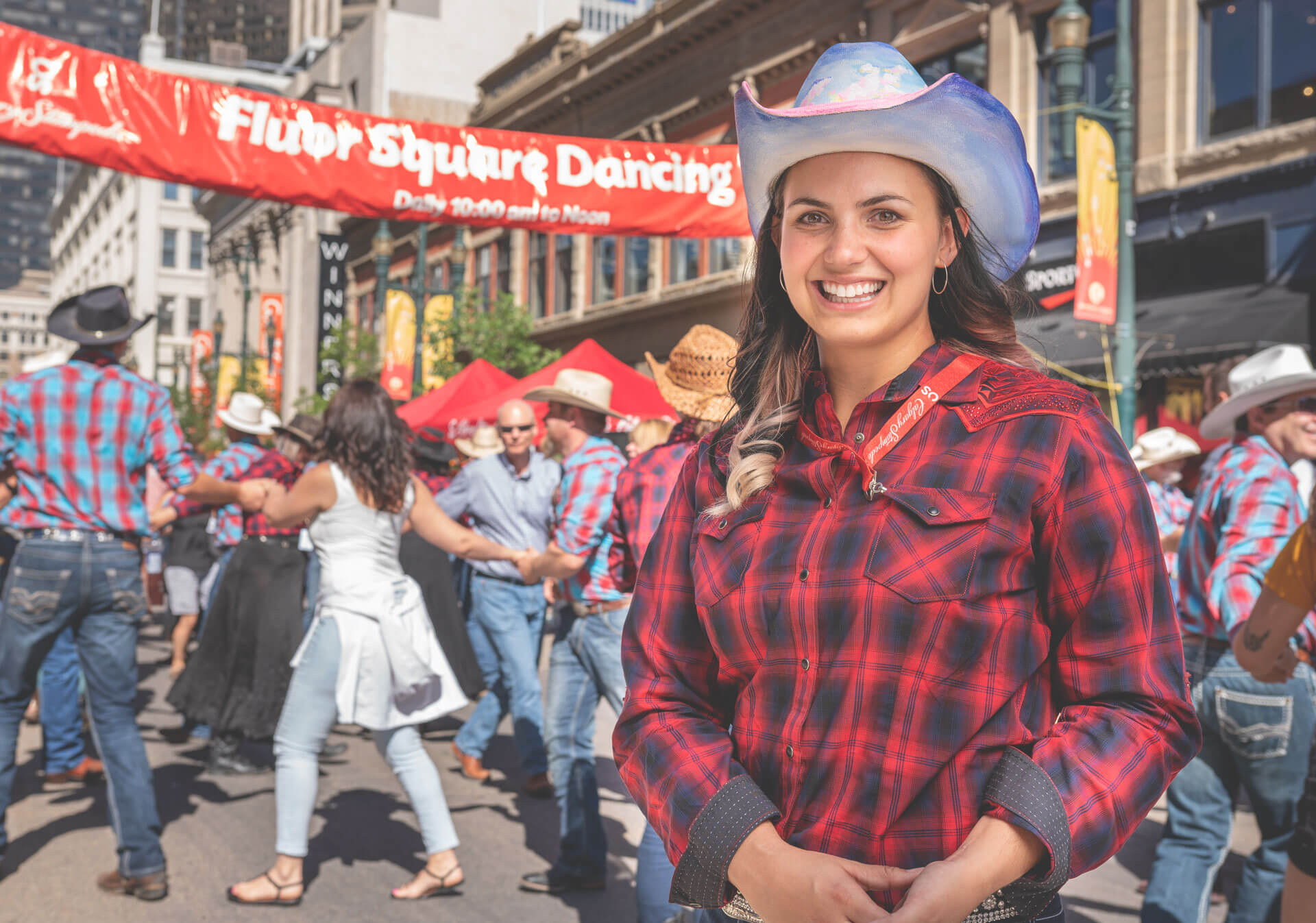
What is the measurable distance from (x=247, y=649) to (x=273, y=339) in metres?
36.4

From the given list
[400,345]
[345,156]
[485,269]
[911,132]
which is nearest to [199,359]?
[485,269]

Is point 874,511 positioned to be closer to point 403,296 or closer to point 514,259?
point 403,296

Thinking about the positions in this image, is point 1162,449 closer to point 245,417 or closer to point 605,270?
point 245,417

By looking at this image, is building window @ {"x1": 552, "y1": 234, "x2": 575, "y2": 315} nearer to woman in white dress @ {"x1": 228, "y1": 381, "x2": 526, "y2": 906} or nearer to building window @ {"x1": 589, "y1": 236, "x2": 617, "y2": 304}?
A: building window @ {"x1": 589, "y1": 236, "x2": 617, "y2": 304}

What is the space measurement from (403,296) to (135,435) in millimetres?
16129

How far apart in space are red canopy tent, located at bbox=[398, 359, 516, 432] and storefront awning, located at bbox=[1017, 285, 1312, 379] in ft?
21.1

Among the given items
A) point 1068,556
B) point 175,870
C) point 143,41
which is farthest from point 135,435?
point 143,41

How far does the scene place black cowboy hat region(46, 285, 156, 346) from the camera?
5.38 metres

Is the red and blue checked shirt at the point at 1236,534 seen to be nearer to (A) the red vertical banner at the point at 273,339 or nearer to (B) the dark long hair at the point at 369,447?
(B) the dark long hair at the point at 369,447

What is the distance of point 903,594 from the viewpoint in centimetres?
164

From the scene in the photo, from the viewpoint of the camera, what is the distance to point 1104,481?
64.6 inches

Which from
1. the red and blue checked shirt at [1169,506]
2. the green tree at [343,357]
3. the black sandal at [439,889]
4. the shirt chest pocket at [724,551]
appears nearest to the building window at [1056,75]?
the red and blue checked shirt at [1169,506]

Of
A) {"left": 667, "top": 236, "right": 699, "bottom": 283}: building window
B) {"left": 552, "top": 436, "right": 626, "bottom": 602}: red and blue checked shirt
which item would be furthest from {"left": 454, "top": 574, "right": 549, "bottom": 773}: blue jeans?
{"left": 667, "top": 236, "right": 699, "bottom": 283}: building window

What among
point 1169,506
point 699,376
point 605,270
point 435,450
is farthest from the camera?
point 605,270
